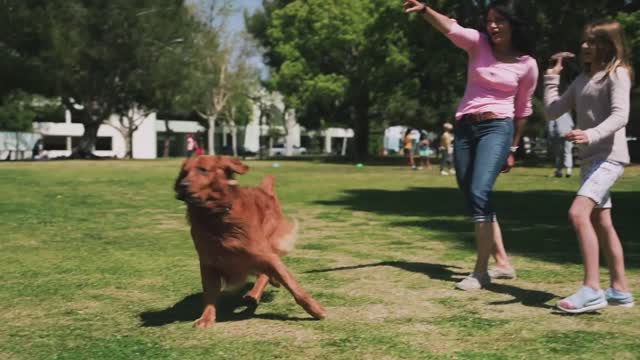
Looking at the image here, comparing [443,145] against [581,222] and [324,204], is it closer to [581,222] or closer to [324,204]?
[324,204]

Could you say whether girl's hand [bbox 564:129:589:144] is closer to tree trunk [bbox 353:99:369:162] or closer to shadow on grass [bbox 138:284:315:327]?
shadow on grass [bbox 138:284:315:327]

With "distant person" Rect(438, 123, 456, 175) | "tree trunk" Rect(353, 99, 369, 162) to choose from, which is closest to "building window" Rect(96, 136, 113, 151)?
"tree trunk" Rect(353, 99, 369, 162)

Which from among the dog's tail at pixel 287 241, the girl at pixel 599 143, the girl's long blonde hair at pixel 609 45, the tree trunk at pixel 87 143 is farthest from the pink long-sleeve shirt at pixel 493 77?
the tree trunk at pixel 87 143

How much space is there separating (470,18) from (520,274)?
2606cm

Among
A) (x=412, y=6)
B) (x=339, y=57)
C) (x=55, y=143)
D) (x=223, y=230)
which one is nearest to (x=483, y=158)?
(x=412, y=6)

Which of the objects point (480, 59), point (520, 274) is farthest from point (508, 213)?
point (480, 59)

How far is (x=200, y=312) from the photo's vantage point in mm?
4891

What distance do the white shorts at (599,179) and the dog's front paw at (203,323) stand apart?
2.61 meters

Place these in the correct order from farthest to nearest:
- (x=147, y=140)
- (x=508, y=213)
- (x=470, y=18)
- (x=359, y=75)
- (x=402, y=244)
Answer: (x=147, y=140)
(x=359, y=75)
(x=470, y=18)
(x=508, y=213)
(x=402, y=244)

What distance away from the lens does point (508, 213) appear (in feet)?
36.5

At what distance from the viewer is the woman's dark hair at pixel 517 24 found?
5234mm

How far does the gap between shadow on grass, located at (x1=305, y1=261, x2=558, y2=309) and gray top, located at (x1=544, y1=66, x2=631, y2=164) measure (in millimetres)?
1133

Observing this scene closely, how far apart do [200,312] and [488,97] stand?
9.03ft

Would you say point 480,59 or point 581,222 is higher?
point 480,59
